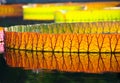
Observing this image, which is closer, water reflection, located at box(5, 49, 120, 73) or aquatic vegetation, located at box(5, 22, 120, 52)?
water reflection, located at box(5, 49, 120, 73)

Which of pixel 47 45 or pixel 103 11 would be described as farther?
pixel 103 11

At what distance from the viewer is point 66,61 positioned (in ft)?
60.3

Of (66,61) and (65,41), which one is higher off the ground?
(65,41)

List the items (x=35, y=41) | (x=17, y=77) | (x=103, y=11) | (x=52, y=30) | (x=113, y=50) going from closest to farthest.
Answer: (x=17, y=77) → (x=113, y=50) → (x=35, y=41) → (x=52, y=30) → (x=103, y=11)

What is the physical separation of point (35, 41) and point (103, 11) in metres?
11.9

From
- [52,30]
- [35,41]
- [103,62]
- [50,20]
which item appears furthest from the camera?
[50,20]

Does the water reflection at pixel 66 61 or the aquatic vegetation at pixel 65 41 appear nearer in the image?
the water reflection at pixel 66 61

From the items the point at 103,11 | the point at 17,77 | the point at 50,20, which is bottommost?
the point at 50,20

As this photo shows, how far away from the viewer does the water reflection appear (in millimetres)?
17047

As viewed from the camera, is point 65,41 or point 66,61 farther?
point 65,41

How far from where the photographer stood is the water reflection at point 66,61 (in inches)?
671

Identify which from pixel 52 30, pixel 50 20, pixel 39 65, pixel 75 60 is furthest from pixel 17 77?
pixel 50 20

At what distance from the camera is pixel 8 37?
73.3ft

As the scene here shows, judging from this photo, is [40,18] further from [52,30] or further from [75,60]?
[75,60]
